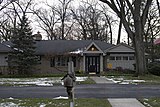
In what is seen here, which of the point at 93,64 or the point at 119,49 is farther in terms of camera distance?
the point at 119,49

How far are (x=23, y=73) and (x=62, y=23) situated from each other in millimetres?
27573

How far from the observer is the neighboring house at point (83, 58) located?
115ft

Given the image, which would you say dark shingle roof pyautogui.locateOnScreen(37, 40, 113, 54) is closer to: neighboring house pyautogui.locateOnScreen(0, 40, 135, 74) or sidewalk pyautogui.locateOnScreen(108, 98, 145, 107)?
neighboring house pyautogui.locateOnScreen(0, 40, 135, 74)

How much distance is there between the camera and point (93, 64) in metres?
35.3

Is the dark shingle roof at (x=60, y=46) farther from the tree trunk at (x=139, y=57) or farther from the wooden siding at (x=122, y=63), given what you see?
the tree trunk at (x=139, y=57)

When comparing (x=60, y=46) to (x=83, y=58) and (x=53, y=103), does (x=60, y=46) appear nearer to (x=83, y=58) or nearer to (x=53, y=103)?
(x=83, y=58)

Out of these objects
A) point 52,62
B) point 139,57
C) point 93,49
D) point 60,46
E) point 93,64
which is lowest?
point 93,64

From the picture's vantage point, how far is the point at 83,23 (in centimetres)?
6138

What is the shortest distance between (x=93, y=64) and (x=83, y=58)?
59.9 inches

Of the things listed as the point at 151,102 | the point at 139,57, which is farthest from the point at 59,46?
the point at 151,102

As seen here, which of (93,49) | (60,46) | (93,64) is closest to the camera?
(93,49)

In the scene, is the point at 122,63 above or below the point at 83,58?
below

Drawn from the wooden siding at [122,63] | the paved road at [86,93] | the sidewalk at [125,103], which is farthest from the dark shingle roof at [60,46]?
the sidewalk at [125,103]

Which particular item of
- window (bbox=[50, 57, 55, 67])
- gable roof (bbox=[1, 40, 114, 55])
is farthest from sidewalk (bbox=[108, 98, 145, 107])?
window (bbox=[50, 57, 55, 67])
